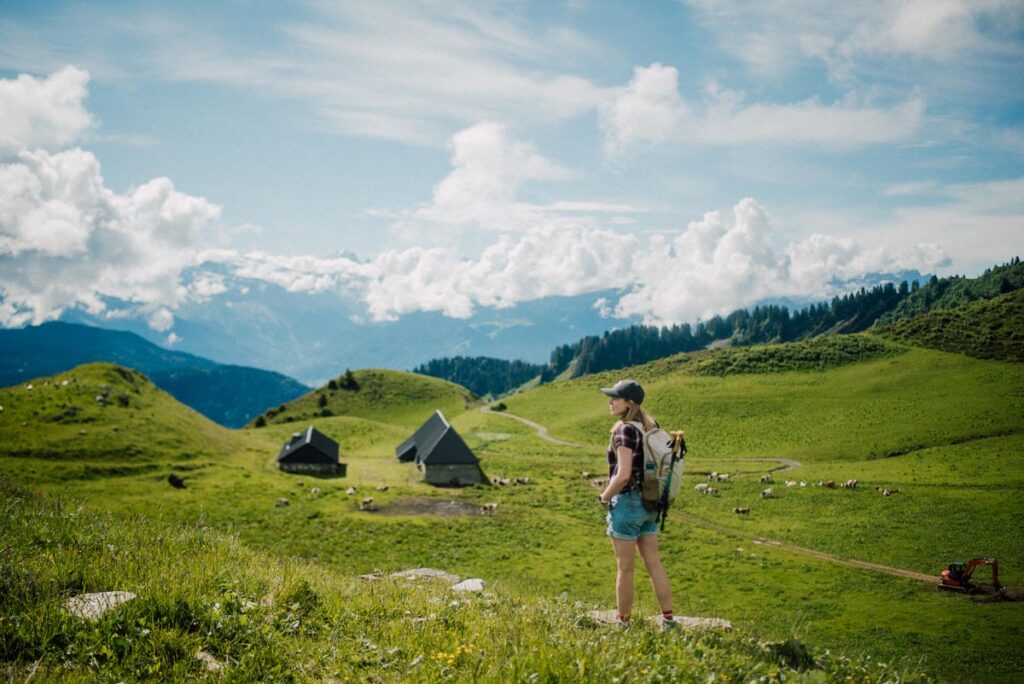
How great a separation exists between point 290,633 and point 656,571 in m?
5.60

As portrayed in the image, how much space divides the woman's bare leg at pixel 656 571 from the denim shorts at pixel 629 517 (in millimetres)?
154

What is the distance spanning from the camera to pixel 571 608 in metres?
8.91

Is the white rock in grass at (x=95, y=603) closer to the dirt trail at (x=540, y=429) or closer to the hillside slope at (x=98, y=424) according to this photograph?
the hillside slope at (x=98, y=424)

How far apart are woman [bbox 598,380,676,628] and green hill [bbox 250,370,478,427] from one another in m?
135

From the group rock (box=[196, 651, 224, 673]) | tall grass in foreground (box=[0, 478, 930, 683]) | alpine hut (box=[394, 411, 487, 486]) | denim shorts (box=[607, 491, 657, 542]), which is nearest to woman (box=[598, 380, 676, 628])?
denim shorts (box=[607, 491, 657, 542])

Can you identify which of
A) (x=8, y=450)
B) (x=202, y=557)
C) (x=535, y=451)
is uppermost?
(x=202, y=557)

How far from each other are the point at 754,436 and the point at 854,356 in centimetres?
4151

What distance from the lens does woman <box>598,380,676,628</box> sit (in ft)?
29.8

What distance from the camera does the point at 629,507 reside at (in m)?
9.33

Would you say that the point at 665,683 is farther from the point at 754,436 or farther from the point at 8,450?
the point at 754,436

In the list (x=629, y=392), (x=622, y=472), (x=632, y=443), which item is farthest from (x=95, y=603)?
(x=629, y=392)

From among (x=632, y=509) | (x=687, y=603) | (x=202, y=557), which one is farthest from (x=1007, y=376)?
(x=202, y=557)

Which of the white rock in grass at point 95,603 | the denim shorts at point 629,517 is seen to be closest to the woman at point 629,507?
the denim shorts at point 629,517

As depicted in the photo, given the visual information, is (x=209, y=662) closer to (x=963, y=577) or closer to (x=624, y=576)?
(x=624, y=576)
